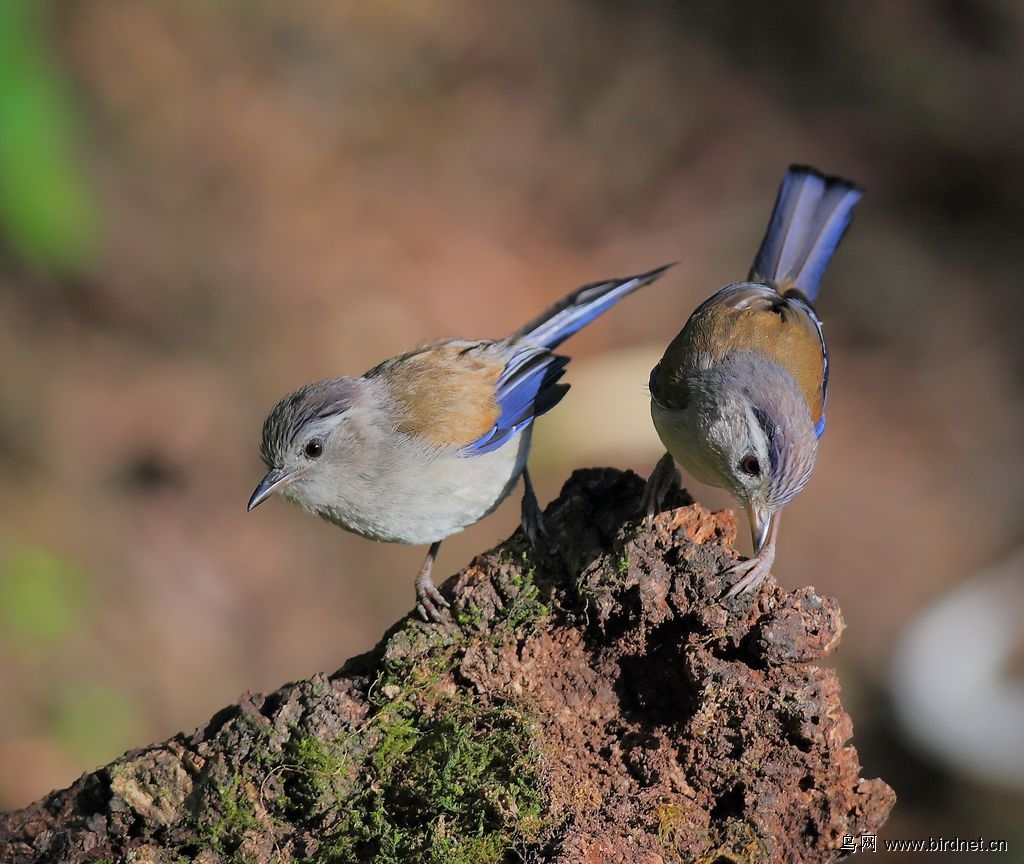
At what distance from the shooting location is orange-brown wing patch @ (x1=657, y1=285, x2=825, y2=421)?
4922mm

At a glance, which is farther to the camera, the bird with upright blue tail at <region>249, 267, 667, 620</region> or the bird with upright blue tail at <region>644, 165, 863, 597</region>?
the bird with upright blue tail at <region>249, 267, 667, 620</region>

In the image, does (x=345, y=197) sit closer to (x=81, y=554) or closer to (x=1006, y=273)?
(x=81, y=554)

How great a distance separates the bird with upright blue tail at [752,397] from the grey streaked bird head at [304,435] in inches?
56.0

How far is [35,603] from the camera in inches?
293

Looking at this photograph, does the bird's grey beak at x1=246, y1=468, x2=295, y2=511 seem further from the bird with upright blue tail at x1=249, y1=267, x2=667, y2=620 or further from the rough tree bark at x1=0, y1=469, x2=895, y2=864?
the rough tree bark at x1=0, y1=469, x2=895, y2=864

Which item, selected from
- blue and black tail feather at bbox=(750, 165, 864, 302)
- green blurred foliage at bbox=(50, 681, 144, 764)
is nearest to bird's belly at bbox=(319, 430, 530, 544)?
blue and black tail feather at bbox=(750, 165, 864, 302)

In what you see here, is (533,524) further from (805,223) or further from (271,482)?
(805,223)

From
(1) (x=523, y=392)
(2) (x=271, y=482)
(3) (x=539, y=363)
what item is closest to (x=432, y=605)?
(2) (x=271, y=482)

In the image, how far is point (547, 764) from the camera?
347 cm

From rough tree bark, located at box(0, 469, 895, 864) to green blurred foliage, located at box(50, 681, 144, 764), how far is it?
12.5 feet

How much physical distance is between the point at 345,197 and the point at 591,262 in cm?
254

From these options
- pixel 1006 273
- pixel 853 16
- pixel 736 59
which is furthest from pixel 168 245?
pixel 1006 273

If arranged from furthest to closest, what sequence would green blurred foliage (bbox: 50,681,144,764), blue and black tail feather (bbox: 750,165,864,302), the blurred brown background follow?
the blurred brown background
green blurred foliage (bbox: 50,681,144,764)
blue and black tail feather (bbox: 750,165,864,302)

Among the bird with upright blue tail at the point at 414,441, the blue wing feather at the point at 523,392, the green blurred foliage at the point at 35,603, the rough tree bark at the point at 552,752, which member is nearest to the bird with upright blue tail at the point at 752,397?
the rough tree bark at the point at 552,752
